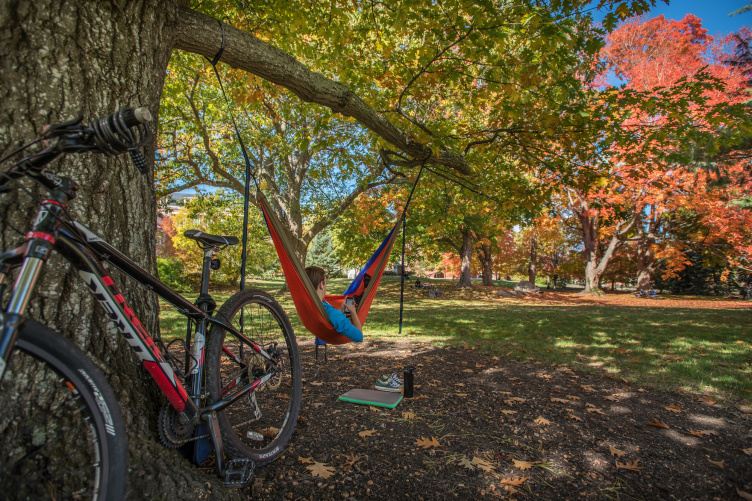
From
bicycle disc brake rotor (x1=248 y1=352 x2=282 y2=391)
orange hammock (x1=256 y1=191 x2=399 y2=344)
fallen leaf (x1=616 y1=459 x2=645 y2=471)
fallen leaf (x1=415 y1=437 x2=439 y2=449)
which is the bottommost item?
fallen leaf (x1=616 y1=459 x2=645 y2=471)

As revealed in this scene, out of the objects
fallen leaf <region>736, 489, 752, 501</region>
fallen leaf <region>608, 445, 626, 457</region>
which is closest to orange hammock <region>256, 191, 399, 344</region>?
fallen leaf <region>608, 445, 626, 457</region>

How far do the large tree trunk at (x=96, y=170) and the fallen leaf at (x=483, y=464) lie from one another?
1.14 meters

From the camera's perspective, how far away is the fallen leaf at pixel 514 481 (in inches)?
64.4

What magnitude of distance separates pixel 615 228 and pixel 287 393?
16321 mm

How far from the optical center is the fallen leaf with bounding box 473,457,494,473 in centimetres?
175

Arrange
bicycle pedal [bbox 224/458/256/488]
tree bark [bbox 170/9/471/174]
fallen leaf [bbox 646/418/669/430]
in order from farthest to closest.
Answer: fallen leaf [bbox 646/418/669/430]
tree bark [bbox 170/9/471/174]
bicycle pedal [bbox 224/458/256/488]

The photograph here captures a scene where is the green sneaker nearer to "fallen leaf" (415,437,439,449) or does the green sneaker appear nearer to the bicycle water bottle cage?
"fallen leaf" (415,437,439,449)

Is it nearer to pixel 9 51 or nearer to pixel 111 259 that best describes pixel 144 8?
pixel 9 51

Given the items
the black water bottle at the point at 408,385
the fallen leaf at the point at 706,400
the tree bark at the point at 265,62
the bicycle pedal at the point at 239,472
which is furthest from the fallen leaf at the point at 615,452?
the tree bark at the point at 265,62

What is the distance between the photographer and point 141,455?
48.9 inches

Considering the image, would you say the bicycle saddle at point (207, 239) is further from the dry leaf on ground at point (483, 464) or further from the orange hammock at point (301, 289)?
the dry leaf on ground at point (483, 464)

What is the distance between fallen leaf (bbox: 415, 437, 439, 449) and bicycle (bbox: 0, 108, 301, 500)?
0.70 meters

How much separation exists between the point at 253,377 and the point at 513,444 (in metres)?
1.42

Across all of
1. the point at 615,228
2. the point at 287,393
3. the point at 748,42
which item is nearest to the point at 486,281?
the point at 615,228
